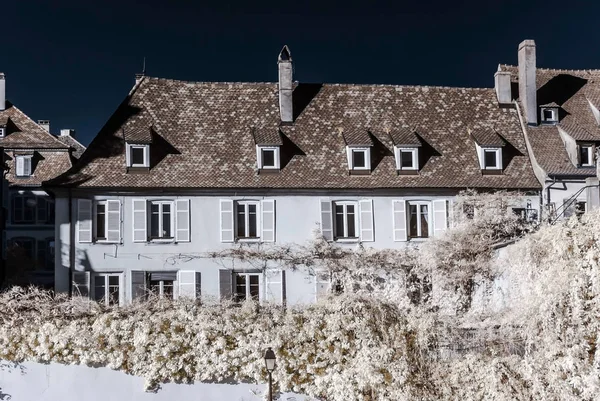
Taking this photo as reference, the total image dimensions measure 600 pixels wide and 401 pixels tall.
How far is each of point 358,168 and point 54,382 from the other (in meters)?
15.4

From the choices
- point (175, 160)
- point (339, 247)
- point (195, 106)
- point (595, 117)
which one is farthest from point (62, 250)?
point (595, 117)

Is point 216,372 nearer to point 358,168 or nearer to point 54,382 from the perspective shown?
point 54,382

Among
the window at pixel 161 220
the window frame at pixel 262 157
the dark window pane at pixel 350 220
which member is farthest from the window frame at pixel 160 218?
the dark window pane at pixel 350 220

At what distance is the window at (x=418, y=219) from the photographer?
31.6 m

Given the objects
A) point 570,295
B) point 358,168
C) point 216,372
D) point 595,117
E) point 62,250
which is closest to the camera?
point 570,295

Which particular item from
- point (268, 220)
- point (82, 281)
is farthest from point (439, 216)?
point (82, 281)

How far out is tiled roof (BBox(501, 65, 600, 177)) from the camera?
32.5 meters

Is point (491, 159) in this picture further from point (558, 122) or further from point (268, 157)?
point (268, 157)

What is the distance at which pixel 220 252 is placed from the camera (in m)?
30.4

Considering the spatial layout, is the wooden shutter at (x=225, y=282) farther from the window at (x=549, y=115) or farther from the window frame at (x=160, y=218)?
the window at (x=549, y=115)

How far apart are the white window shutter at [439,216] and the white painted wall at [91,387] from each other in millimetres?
12687

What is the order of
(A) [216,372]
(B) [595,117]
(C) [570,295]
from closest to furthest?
(C) [570,295], (A) [216,372], (B) [595,117]

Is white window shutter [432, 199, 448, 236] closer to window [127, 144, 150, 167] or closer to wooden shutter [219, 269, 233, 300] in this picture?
wooden shutter [219, 269, 233, 300]

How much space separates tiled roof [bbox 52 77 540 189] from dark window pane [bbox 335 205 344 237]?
35.8 inches
